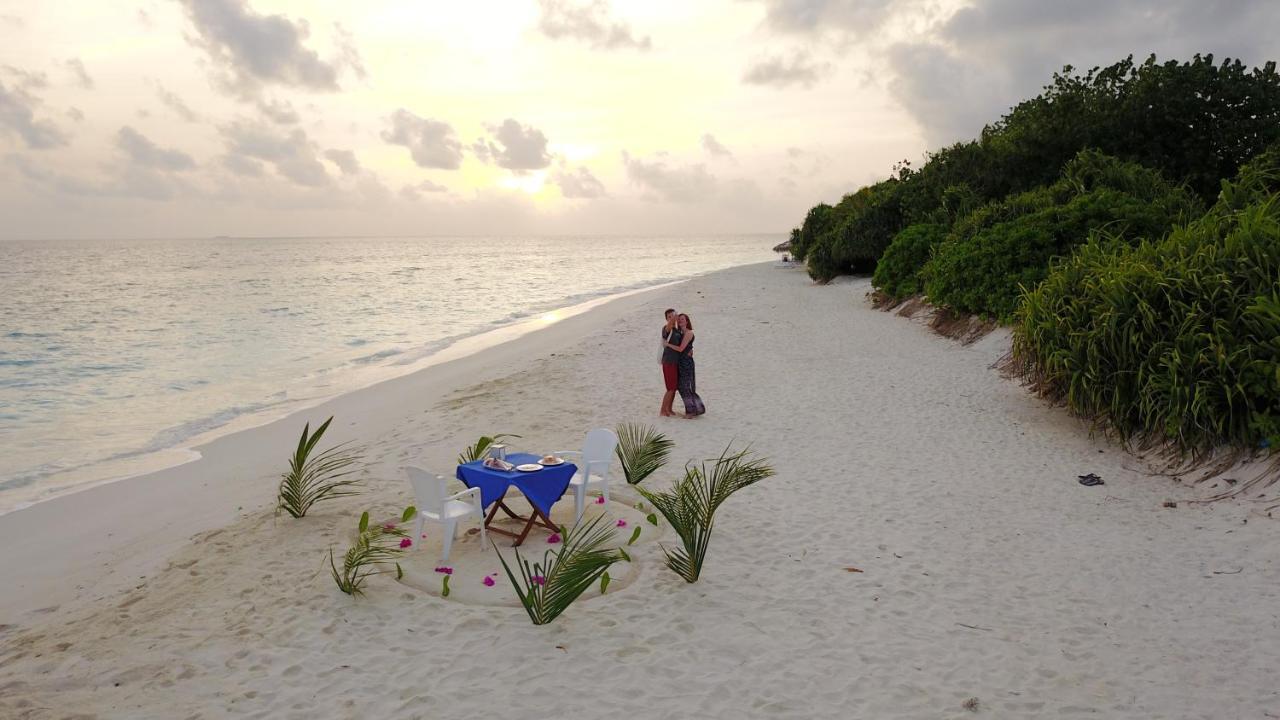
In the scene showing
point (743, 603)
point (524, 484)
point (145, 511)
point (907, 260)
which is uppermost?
point (907, 260)

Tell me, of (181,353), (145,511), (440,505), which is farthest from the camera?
(181,353)

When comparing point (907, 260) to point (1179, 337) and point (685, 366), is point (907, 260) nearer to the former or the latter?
point (685, 366)

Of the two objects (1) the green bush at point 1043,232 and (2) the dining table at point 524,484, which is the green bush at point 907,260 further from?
(2) the dining table at point 524,484

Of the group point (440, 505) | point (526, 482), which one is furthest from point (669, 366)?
point (440, 505)

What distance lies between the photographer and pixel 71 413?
1438 cm

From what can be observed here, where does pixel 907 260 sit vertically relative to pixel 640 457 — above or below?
above

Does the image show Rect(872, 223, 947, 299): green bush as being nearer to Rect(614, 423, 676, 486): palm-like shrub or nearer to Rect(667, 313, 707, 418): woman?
Rect(667, 313, 707, 418): woman

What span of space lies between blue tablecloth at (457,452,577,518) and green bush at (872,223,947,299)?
19.4 m

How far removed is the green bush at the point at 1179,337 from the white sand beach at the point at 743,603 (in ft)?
2.03

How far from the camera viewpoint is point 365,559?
5.61 metres

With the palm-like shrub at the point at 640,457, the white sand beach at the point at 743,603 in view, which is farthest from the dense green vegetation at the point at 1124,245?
the palm-like shrub at the point at 640,457

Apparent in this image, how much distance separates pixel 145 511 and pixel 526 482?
4.97m

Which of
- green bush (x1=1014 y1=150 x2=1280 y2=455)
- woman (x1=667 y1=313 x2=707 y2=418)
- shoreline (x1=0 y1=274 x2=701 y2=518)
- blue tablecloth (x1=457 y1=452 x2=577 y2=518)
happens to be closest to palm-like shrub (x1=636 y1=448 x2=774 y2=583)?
blue tablecloth (x1=457 y1=452 x2=577 y2=518)

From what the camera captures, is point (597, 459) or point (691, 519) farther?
point (597, 459)
